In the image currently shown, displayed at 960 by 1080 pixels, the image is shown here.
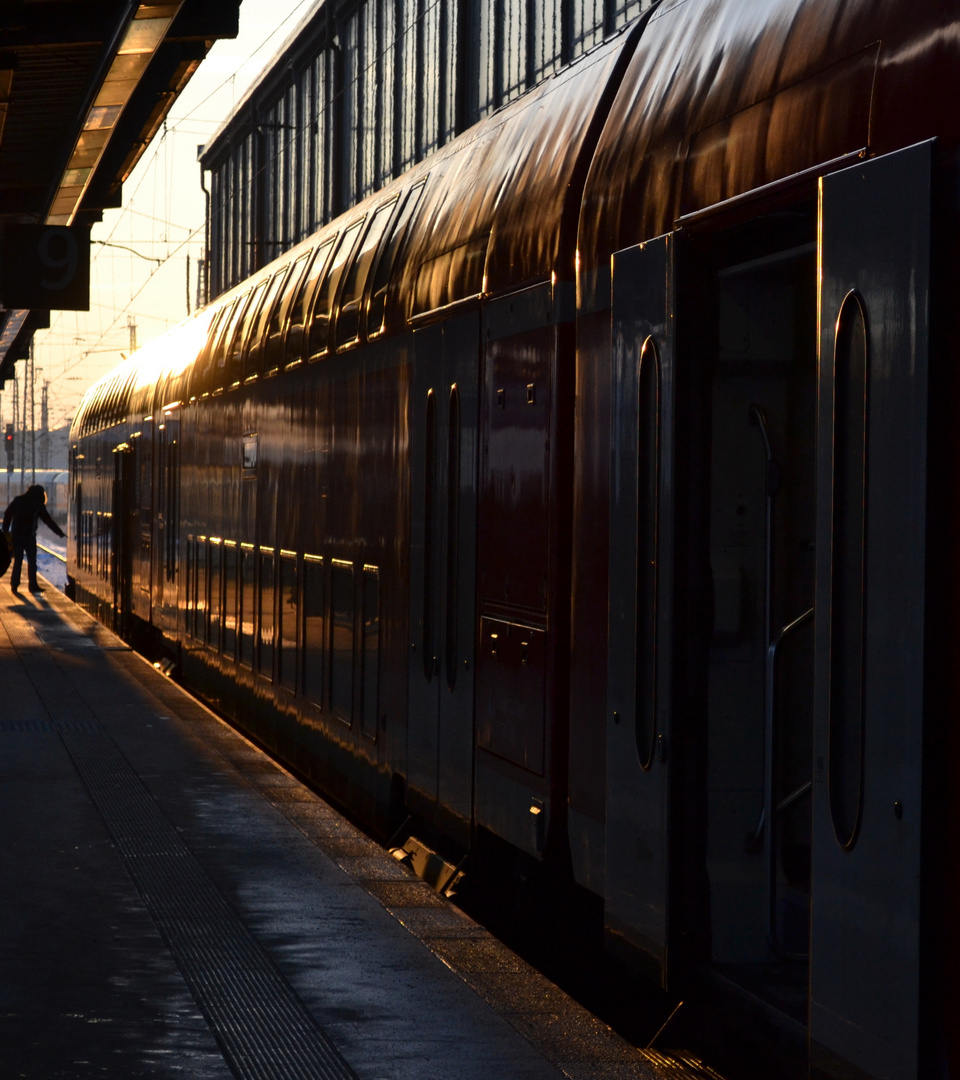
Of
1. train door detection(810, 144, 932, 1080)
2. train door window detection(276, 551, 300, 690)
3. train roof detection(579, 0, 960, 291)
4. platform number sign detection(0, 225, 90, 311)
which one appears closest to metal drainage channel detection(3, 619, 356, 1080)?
train door window detection(276, 551, 300, 690)

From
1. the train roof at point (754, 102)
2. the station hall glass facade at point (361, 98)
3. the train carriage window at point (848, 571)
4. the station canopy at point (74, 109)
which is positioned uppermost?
the station hall glass facade at point (361, 98)

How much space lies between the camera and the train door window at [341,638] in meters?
9.13

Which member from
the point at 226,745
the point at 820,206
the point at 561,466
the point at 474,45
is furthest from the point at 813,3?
the point at 474,45

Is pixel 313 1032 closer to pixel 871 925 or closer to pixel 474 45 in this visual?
pixel 871 925

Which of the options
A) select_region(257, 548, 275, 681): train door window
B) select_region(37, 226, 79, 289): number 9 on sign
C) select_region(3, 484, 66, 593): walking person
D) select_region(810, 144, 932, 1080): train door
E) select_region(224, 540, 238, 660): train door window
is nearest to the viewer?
select_region(810, 144, 932, 1080): train door

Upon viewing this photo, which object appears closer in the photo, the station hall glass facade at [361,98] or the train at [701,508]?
Result: the train at [701,508]

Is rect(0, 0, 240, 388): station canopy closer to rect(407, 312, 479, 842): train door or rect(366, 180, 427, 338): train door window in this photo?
rect(366, 180, 427, 338): train door window

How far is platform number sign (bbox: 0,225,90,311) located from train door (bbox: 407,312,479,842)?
9.79 metres

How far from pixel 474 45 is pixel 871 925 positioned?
87.4ft

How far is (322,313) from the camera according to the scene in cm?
979

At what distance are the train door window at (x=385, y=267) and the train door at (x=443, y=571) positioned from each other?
768 millimetres

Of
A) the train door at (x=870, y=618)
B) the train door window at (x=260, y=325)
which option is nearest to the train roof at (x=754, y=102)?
the train door at (x=870, y=618)

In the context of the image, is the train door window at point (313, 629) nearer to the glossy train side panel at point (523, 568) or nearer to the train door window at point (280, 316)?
the train door window at point (280, 316)

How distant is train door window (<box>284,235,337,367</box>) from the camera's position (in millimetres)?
10086
